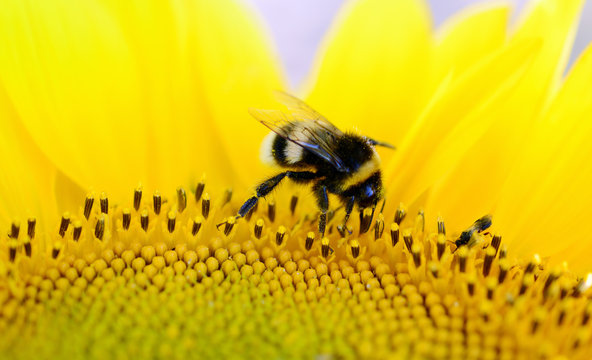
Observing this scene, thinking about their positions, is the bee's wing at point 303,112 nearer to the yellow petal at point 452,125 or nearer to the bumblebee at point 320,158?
the bumblebee at point 320,158

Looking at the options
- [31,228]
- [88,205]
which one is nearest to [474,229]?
[88,205]

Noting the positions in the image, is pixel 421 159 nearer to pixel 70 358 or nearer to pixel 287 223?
pixel 287 223

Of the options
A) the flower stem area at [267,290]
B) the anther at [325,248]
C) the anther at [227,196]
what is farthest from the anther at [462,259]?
the anther at [227,196]

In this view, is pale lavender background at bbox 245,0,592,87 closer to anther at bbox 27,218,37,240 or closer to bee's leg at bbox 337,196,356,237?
bee's leg at bbox 337,196,356,237

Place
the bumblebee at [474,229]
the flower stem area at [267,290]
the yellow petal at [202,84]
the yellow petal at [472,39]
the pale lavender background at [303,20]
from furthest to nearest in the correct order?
the pale lavender background at [303,20] → the yellow petal at [472,39] → the yellow petal at [202,84] → the bumblebee at [474,229] → the flower stem area at [267,290]

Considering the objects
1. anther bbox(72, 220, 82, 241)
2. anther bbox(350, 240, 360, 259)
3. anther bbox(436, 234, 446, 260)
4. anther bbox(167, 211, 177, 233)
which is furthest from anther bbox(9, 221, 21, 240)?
anther bbox(436, 234, 446, 260)

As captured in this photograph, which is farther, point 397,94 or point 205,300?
point 397,94

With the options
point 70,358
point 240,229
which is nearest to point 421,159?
point 240,229
